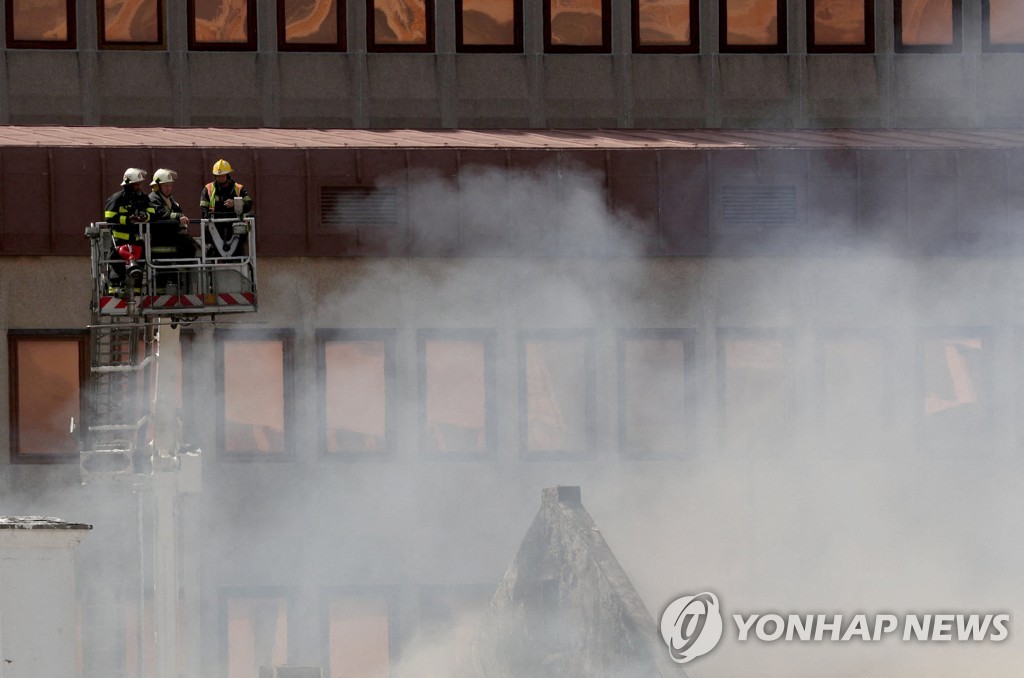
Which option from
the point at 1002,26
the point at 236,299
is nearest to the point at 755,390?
the point at 1002,26

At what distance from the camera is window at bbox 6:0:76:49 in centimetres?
2512

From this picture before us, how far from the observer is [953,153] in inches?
963

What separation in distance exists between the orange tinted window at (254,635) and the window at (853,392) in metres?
7.10

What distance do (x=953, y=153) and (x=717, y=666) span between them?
6.95 metres

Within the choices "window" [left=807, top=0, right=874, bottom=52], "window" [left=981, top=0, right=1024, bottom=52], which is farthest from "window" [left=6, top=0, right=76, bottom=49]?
"window" [left=981, top=0, right=1024, bottom=52]

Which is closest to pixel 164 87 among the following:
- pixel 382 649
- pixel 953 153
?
pixel 382 649

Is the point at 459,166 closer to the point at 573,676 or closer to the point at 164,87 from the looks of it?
the point at 164,87

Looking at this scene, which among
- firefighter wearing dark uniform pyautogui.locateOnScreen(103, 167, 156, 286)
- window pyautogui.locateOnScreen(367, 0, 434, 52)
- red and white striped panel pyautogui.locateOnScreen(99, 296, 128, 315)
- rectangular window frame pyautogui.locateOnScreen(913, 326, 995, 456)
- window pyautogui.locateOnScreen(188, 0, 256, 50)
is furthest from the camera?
window pyautogui.locateOnScreen(367, 0, 434, 52)

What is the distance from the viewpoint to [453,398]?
80.6 ft

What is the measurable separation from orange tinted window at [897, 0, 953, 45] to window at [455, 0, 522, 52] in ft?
17.3

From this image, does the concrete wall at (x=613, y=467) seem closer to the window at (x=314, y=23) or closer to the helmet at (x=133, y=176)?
the window at (x=314, y=23)

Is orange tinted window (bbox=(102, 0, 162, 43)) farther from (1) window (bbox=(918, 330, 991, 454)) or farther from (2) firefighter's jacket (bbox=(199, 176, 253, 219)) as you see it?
(1) window (bbox=(918, 330, 991, 454))

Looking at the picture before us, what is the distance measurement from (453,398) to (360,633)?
10.2ft

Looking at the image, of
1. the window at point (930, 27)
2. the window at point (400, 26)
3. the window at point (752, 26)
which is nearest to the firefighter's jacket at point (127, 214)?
the window at point (400, 26)
